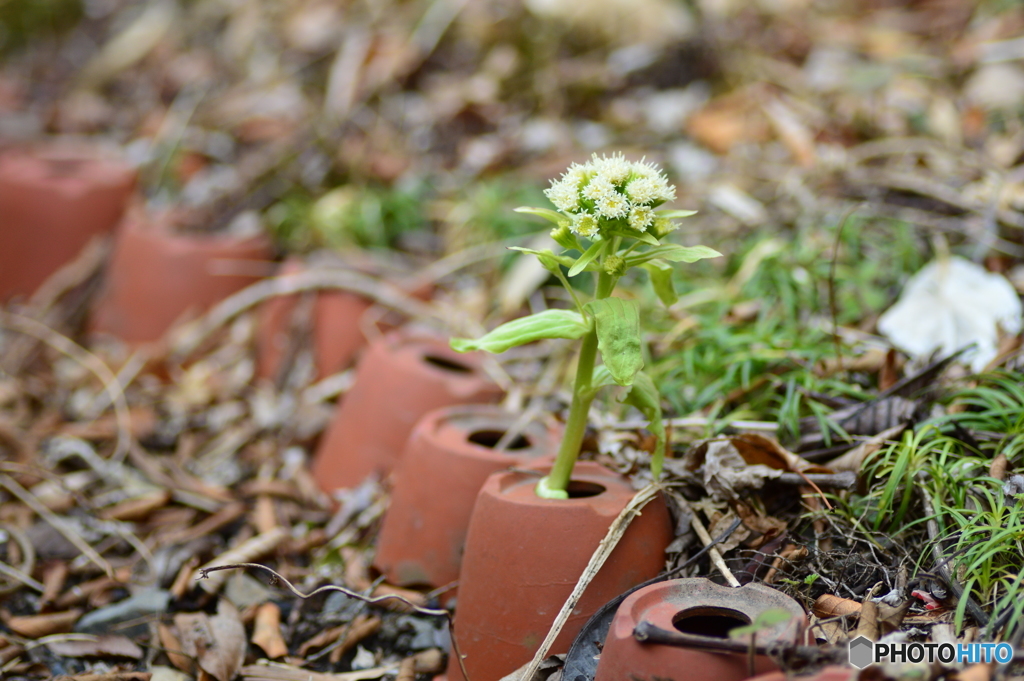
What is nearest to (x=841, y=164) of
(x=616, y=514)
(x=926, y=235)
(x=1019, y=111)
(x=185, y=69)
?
(x=926, y=235)

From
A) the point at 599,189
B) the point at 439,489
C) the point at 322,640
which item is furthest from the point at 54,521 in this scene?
the point at 599,189

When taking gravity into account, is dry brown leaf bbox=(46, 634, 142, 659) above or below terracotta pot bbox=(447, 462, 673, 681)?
below

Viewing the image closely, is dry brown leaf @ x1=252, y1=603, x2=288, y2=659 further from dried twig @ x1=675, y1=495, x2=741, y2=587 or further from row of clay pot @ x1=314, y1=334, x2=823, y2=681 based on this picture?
dried twig @ x1=675, y1=495, x2=741, y2=587

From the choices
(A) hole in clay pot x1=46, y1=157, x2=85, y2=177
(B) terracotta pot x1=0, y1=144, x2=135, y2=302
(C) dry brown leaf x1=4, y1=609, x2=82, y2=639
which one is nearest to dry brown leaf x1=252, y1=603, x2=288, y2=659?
(C) dry brown leaf x1=4, y1=609, x2=82, y2=639

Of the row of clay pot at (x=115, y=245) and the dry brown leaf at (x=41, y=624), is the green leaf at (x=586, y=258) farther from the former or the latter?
the row of clay pot at (x=115, y=245)

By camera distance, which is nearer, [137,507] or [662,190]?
[662,190]

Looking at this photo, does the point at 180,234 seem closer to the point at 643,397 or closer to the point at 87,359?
the point at 87,359

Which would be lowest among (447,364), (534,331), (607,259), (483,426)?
(483,426)
